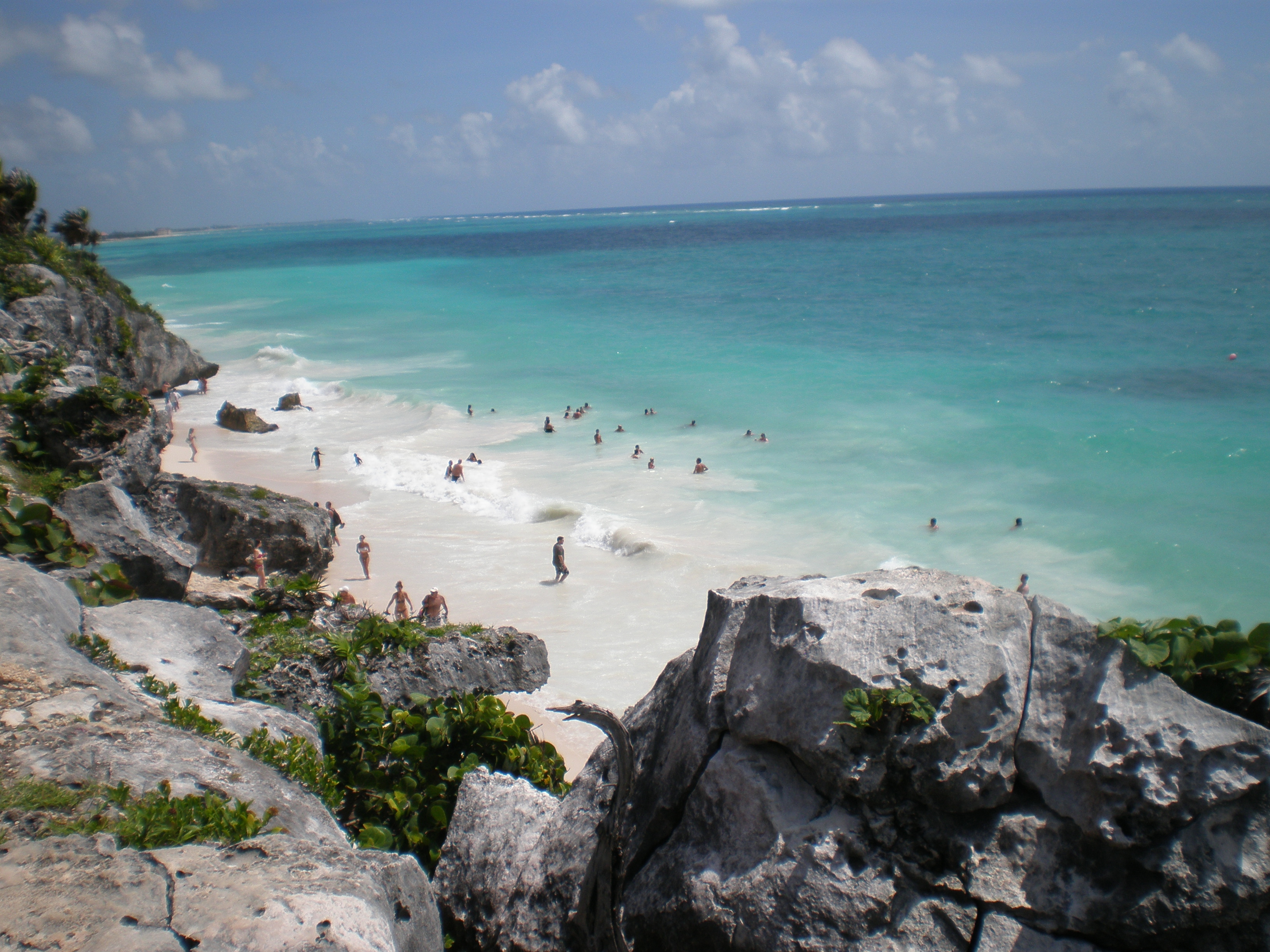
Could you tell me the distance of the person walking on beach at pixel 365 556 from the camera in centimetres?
1903

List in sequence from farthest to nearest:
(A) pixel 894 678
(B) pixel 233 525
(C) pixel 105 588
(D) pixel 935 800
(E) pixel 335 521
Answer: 1. (E) pixel 335 521
2. (B) pixel 233 525
3. (C) pixel 105 588
4. (A) pixel 894 678
5. (D) pixel 935 800

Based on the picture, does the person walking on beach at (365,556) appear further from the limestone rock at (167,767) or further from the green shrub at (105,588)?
the limestone rock at (167,767)

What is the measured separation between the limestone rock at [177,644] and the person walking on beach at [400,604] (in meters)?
7.43

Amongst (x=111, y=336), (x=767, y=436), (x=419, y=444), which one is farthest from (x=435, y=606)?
(x=767, y=436)

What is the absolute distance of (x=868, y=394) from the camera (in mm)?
37562

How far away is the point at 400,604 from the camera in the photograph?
16406 mm

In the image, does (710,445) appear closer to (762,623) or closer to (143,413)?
(143,413)

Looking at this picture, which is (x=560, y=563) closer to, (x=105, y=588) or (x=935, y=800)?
(x=105, y=588)

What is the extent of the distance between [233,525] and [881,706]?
14.4m

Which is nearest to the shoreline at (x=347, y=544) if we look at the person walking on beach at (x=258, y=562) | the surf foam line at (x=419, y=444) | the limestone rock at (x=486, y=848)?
the person walking on beach at (x=258, y=562)

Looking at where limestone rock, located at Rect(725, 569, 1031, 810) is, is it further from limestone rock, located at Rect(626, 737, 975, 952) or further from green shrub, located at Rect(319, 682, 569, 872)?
green shrub, located at Rect(319, 682, 569, 872)

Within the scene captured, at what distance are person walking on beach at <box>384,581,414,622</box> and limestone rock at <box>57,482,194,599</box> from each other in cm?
541

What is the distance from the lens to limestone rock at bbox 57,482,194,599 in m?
9.91

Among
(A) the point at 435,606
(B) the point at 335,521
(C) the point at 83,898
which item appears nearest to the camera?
(C) the point at 83,898
